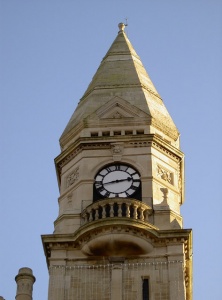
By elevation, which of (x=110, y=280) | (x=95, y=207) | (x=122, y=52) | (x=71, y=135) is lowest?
(x=110, y=280)

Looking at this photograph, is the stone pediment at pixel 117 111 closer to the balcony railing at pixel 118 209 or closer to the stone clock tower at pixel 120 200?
the stone clock tower at pixel 120 200

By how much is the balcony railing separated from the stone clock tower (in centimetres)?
3

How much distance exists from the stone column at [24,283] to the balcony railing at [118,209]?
281cm

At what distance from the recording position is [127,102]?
43281mm

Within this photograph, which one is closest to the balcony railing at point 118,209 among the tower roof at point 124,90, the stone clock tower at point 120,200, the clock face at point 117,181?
the stone clock tower at point 120,200

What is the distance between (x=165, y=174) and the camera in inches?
1628

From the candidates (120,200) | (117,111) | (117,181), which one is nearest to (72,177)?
(117,181)

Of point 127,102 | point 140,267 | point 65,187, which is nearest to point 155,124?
point 127,102

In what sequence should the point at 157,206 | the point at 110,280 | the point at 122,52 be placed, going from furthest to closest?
the point at 122,52 < the point at 157,206 < the point at 110,280

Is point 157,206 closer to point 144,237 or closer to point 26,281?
point 144,237

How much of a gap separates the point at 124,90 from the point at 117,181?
543 cm

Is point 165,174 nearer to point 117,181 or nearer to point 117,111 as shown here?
point 117,181

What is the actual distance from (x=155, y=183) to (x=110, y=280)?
492 centimetres

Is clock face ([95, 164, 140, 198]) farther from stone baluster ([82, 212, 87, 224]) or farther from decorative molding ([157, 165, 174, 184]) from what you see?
stone baluster ([82, 212, 87, 224])
